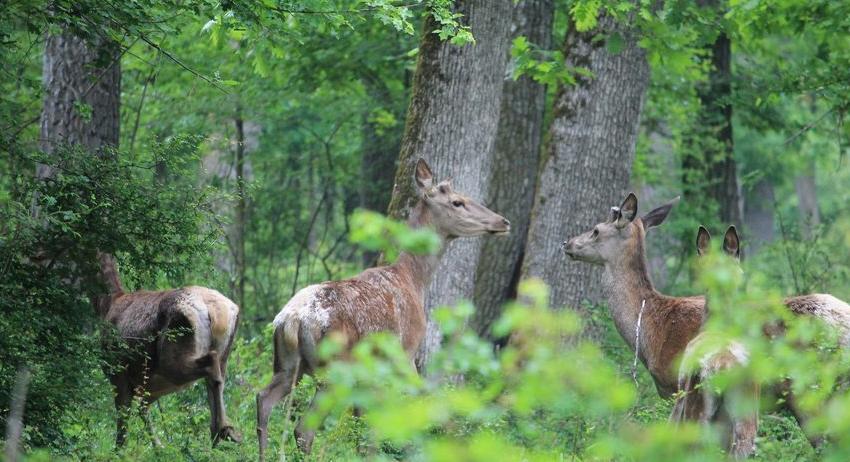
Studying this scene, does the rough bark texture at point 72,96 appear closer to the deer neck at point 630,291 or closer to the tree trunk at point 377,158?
the deer neck at point 630,291

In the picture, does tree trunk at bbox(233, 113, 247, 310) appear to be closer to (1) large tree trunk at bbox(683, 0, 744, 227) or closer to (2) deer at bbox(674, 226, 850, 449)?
(1) large tree trunk at bbox(683, 0, 744, 227)

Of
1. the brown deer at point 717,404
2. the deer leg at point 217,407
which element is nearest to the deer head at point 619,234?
the brown deer at point 717,404

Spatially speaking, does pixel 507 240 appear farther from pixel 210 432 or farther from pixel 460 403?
pixel 460 403

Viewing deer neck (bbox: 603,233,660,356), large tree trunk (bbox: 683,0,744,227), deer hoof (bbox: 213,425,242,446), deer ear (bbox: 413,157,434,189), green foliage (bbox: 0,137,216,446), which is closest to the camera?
green foliage (bbox: 0,137,216,446)

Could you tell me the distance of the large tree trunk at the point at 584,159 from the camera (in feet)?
47.2

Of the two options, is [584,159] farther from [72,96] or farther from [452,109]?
[72,96]

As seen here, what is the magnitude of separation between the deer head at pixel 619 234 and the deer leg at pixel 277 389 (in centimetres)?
326

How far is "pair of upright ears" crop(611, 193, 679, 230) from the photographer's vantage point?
11250 mm

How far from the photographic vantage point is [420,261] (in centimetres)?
1103

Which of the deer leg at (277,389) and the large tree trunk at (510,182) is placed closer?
the deer leg at (277,389)

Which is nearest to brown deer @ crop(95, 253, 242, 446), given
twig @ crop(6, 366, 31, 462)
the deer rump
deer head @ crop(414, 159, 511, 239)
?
the deer rump

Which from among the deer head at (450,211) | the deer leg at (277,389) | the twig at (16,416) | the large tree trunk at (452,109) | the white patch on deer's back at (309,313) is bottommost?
the deer leg at (277,389)

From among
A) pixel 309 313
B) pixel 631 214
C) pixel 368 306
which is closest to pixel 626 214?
pixel 631 214

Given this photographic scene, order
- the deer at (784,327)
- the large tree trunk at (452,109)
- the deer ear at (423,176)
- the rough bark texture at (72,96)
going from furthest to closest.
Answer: the large tree trunk at (452,109)
the rough bark texture at (72,96)
the deer ear at (423,176)
the deer at (784,327)
